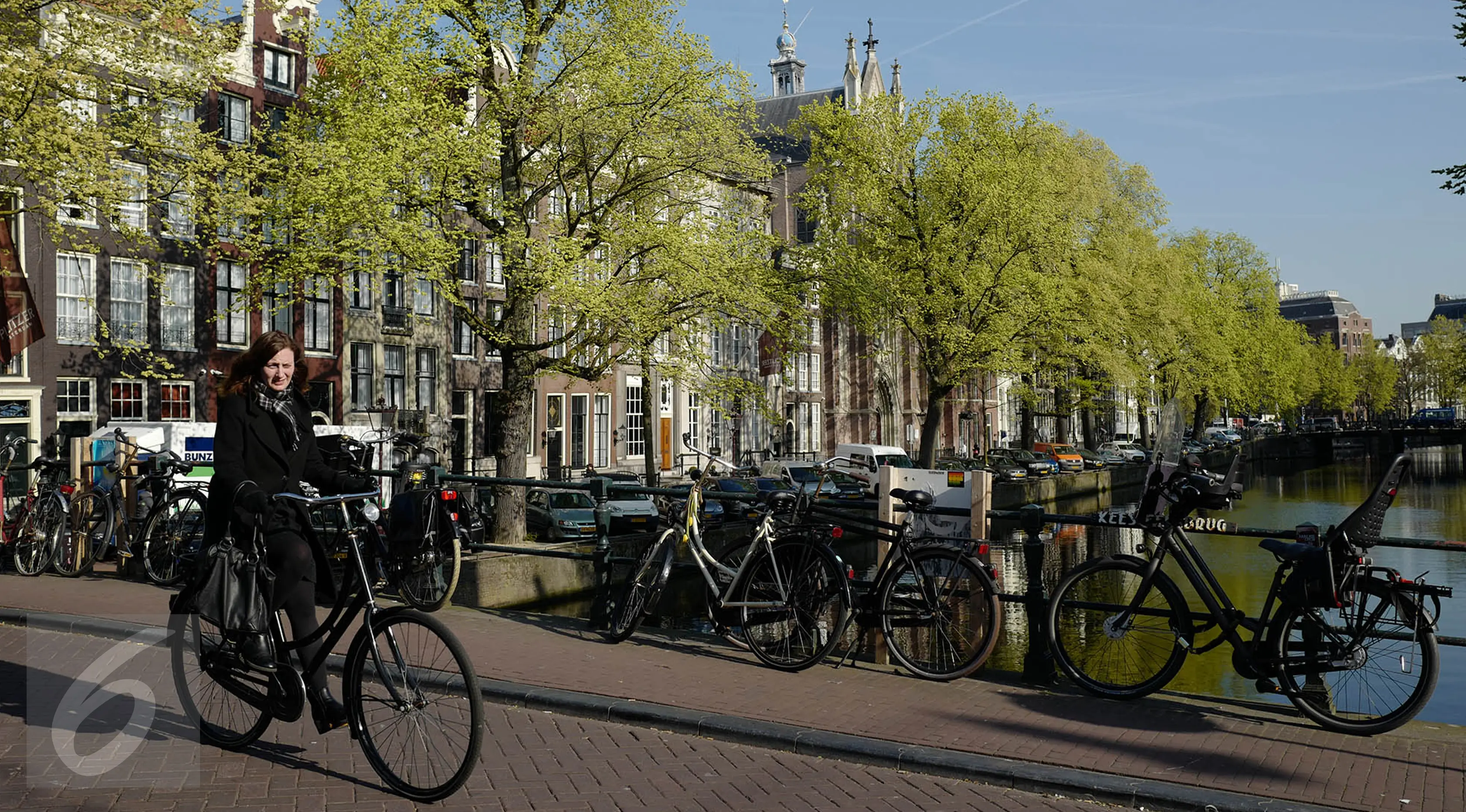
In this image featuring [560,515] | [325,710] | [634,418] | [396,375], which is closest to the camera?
[325,710]

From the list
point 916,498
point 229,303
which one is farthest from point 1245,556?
point 229,303

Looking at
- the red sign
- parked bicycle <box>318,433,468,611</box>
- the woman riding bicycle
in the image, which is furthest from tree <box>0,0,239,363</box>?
the woman riding bicycle

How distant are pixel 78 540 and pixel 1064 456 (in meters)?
45.4

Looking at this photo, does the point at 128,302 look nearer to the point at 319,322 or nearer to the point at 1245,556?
the point at 319,322

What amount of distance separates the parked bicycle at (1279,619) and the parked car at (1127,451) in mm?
54438

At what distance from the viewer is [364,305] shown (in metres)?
37.8

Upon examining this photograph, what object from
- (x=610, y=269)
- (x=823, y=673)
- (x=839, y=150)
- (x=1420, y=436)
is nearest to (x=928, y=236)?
(x=839, y=150)

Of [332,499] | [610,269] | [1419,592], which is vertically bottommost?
[1419,592]

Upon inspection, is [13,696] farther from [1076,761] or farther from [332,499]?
[1076,761]

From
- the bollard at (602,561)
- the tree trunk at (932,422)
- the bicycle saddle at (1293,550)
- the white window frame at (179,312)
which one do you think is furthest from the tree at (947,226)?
the bicycle saddle at (1293,550)

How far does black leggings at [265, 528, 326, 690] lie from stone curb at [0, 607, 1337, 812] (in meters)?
1.32

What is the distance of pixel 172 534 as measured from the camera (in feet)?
38.5

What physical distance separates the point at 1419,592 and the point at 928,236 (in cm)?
3120

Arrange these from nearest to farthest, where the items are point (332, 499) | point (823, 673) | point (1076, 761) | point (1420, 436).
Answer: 1. point (332, 499)
2. point (1076, 761)
3. point (823, 673)
4. point (1420, 436)
